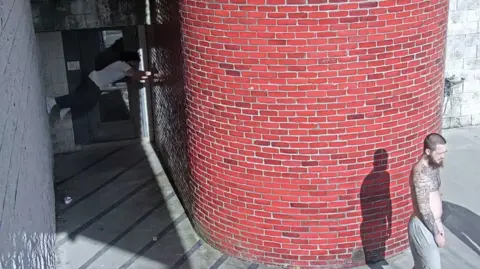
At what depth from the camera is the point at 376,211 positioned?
7188mm

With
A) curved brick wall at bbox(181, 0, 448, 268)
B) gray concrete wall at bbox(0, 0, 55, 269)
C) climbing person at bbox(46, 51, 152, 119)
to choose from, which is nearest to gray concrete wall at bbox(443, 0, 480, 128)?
curved brick wall at bbox(181, 0, 448, 268)

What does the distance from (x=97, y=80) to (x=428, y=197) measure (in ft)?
23.3

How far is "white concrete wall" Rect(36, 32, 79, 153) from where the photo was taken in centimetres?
1098

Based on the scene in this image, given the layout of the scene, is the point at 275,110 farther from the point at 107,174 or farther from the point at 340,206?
the point at 107,174

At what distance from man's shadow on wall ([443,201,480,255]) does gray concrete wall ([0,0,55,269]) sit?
15.7 feet

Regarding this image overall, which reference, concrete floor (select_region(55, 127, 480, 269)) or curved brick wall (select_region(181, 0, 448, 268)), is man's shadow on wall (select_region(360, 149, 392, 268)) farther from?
concrete floor (select_region(55, 127, 480, 269))

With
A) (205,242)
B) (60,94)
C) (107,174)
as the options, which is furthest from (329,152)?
(60,94)

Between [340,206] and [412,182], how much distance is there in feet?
3.92

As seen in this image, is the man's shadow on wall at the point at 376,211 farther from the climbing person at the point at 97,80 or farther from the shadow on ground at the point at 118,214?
the climbing person at the point at 97,80

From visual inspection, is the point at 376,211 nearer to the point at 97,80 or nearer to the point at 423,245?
the point at 423,245

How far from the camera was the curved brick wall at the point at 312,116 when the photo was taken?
254 inches

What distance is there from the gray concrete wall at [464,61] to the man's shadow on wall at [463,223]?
356cm

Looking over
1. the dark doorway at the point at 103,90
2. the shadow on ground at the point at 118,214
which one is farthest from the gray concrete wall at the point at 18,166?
the dark doorway at the point at 103,90

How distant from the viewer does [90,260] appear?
7.83 metres
